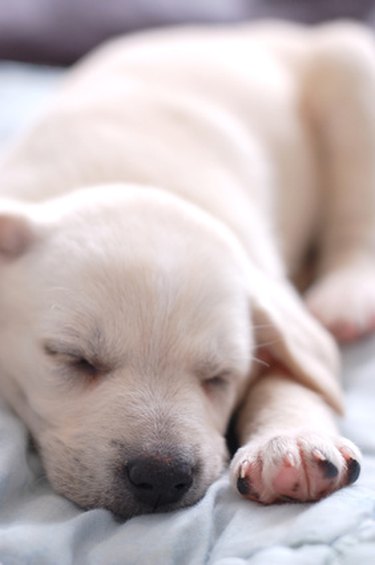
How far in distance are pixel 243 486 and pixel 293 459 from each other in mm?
97

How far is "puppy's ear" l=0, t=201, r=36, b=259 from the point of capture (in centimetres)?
190

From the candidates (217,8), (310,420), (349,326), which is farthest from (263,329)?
(217,8)

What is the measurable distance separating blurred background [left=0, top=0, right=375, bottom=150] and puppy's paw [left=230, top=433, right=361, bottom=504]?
289cm

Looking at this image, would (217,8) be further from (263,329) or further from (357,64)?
(263,329)

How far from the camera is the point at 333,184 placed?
304cm

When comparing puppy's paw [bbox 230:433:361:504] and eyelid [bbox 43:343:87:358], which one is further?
eyelid [bbox 43:343:87:358]

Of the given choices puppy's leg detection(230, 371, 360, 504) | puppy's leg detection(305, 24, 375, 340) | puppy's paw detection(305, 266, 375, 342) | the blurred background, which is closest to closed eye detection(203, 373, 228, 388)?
puppy's leg detection(230, 371, 360, 504)

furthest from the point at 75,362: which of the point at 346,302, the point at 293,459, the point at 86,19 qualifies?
the point at 86,19

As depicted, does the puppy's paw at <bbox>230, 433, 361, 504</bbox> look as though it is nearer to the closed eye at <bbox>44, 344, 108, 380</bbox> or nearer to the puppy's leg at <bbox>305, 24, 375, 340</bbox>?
the closed eye at <bbox>44, 344, 108, 380</bbox>

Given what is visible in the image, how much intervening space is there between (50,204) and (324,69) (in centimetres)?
146

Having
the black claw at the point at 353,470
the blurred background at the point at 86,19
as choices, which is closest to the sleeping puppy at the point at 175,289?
the black claw at the point at 353,470

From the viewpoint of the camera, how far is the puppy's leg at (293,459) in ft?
4.96

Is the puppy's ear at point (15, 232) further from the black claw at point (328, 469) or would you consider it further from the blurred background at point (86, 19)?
the blurred background at point (86, 19)

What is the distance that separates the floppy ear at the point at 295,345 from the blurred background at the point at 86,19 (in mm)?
2413
